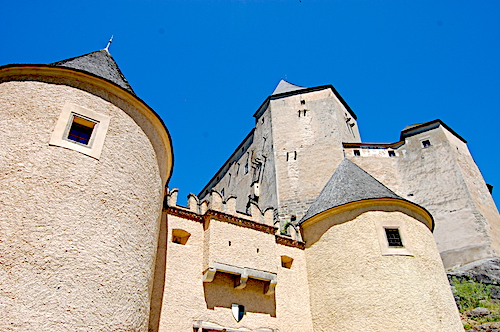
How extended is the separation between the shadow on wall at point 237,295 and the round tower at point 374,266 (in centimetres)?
207

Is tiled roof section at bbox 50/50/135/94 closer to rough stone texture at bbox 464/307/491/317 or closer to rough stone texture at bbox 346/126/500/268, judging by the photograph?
rough stone texture at bbox 464/307/491/317

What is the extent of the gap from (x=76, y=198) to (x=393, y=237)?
10953mm

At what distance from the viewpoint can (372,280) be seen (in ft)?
42.4

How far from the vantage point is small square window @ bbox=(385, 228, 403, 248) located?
13.7 meters

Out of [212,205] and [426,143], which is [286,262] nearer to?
[212,205]

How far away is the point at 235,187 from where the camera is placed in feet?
112

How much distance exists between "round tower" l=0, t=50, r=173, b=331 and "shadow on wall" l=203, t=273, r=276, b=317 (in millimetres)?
3210

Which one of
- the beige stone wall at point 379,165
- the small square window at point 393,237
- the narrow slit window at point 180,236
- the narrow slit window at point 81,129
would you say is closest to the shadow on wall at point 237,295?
the narrow slit window at point 180,236

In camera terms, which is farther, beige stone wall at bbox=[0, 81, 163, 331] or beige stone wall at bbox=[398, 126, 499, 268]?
beige stone wall at bbox=[398, 126, 499, 268]

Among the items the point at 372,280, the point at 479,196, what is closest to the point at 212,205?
the point at 372,280

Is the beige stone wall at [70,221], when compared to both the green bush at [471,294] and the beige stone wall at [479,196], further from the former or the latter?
the beige stone wall at [479,196]

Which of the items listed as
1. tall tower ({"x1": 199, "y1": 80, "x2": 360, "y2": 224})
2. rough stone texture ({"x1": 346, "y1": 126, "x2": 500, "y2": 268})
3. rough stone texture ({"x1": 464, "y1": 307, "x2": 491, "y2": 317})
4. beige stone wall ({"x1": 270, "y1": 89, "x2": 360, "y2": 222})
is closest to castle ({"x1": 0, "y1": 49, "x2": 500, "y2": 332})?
rough stone texture ({"x1": 346, "y1": 126, "x2": 500, "y2": 268})

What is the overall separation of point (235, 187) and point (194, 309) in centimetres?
2314

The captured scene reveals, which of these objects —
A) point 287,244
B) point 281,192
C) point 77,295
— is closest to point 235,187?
point 281,192
